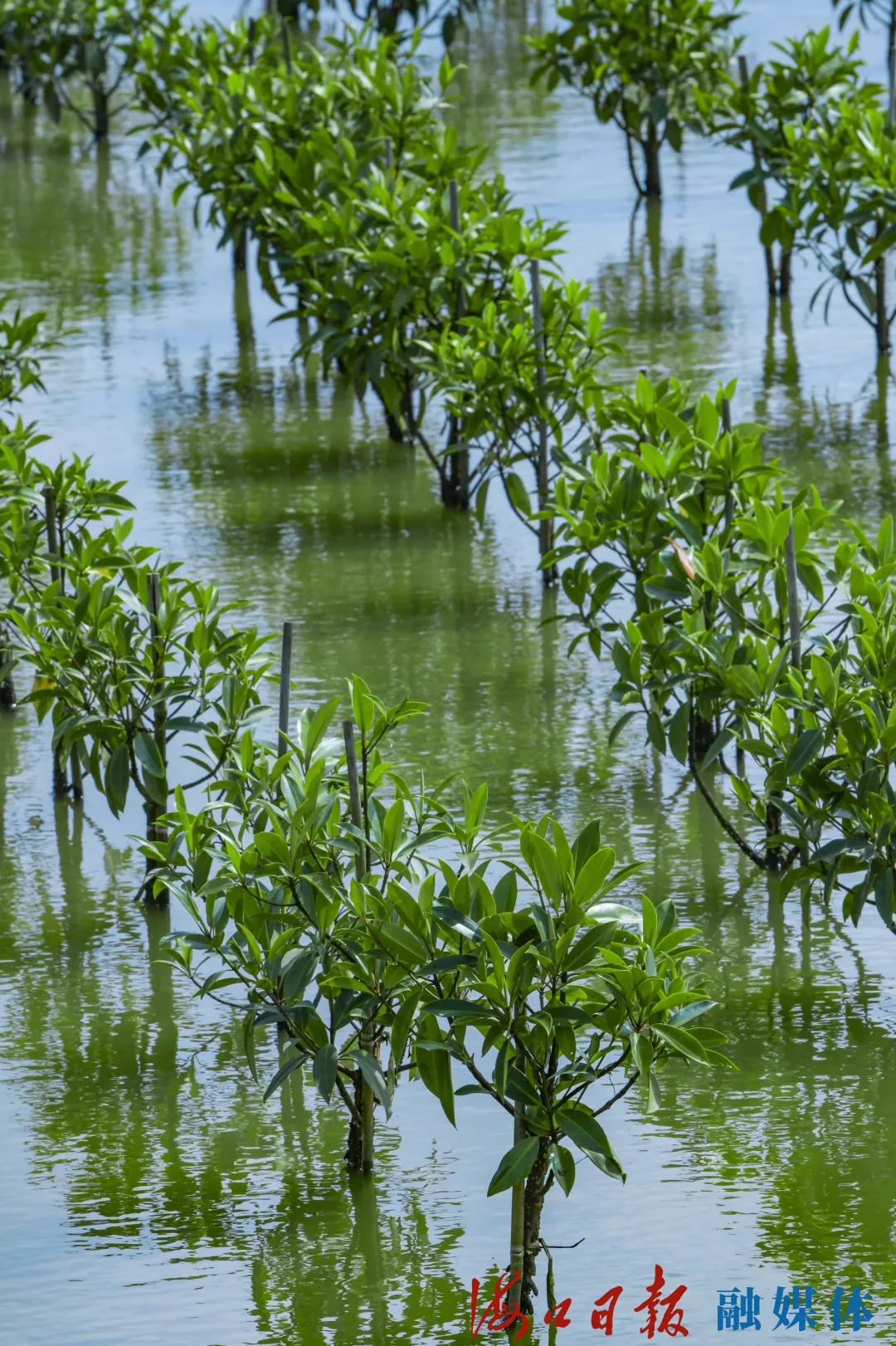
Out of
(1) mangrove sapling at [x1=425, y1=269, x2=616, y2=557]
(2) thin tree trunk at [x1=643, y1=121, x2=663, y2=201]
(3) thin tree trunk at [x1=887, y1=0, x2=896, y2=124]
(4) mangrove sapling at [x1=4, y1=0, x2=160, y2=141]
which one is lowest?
(1) mangrove sapling at [x1=425, y1=269, x2=616, y2=557]

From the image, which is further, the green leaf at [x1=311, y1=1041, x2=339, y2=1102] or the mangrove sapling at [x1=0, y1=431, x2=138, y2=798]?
the mangrove sapling at [x1=0, y1=431, x2=138, y2=798]

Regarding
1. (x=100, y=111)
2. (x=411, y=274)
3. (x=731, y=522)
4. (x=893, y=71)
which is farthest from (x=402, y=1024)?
(x=100, y=111)

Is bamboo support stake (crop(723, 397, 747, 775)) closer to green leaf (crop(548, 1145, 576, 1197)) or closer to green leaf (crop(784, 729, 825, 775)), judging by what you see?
green leaf (crop(784, 729, 825, 775))

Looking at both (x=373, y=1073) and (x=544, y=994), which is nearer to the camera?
(x=544, y=994)

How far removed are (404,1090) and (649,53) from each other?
8.29m

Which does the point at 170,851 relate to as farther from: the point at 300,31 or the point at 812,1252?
the point at 300,31

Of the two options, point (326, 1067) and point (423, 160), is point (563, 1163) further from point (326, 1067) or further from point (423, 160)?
point (423, 160)

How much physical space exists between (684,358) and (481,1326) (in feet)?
21.7

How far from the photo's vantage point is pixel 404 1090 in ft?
13.6

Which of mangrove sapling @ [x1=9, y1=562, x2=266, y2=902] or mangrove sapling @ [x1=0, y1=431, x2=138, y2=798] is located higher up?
mangrove sapling @ [x1=0, y1=431, x2=138, y2=798]

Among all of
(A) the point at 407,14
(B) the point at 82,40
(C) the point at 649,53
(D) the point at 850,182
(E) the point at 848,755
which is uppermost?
(A) the point at 407,14

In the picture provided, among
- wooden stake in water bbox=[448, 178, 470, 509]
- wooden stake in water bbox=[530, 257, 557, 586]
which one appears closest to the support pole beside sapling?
wooden stake in water bbox=[448, 178, 470, 509]

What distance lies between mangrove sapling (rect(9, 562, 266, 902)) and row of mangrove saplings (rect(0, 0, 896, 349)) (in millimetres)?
2351

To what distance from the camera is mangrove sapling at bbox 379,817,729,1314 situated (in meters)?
3.15
